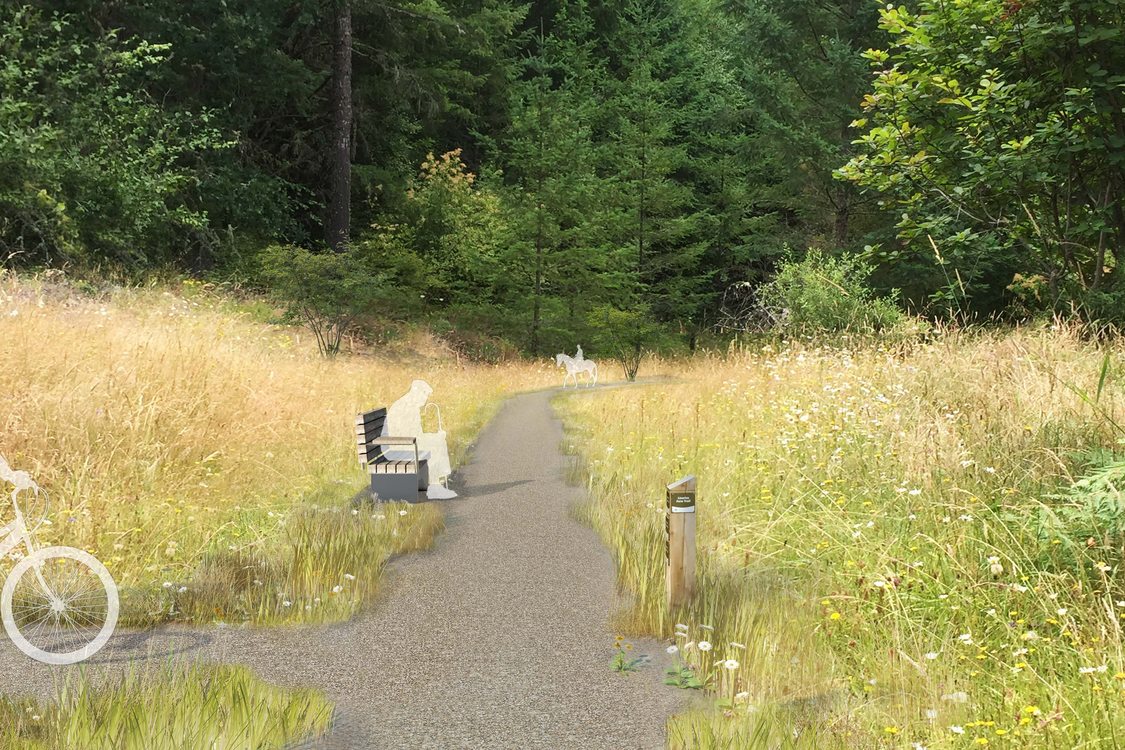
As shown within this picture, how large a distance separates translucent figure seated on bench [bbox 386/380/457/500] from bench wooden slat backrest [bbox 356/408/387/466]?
0.53ft

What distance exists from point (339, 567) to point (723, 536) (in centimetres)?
308

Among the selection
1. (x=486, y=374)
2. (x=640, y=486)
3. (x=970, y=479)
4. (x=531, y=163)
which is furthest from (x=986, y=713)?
(x=531, y=163)

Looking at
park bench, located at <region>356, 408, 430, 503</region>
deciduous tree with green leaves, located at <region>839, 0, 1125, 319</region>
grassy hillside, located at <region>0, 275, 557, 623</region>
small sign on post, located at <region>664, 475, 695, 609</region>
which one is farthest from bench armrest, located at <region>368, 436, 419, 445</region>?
deciduous tree with green leaves, located at <region>839, 0, 1125, 319</region>

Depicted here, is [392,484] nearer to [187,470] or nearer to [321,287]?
[187,470]

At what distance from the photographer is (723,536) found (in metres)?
6.25

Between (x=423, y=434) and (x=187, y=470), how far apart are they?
2.53 meters

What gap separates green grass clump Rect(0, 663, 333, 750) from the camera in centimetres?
304

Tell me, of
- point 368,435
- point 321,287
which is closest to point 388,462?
point 368,435

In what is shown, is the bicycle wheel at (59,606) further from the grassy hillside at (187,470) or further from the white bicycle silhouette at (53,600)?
the grassy hillside at (187,470)

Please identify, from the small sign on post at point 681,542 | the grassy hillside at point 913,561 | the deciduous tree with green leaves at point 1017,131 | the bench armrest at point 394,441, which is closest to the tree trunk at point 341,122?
the bench armrest at point 394,441

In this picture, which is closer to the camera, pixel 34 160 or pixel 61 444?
pixel 61 444

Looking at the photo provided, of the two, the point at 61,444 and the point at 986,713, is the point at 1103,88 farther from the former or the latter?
the point at 61,444

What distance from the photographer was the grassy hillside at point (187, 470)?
5102mm

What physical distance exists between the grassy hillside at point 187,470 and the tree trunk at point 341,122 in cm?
1494
